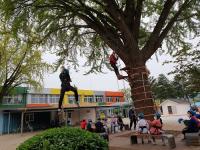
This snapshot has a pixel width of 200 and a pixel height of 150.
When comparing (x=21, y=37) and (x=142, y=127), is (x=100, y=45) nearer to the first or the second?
(x=21, y=37)

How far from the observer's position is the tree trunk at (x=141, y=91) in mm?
9750

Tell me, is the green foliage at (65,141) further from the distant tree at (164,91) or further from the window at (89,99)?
the distant tree at (164,91)

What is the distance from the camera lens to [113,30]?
11727mm

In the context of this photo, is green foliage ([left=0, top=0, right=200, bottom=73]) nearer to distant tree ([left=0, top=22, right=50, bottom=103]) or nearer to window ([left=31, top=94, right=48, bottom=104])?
distant tree ([left=0, top=22, right=50, bottom=103])

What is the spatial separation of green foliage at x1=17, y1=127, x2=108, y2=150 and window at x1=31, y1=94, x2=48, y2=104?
38.1 meters

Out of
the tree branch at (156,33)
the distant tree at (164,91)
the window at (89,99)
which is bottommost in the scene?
the tree branch at (156,33)

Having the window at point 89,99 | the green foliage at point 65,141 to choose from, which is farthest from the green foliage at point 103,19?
the window at point 89,99

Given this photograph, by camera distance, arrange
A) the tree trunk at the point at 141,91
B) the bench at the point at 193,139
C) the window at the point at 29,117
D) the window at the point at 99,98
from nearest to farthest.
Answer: the bench at the point at 193,139 < the tree trunk at the point at 141,91 < the window at the point at 29,117 < the window at the point at 99,98

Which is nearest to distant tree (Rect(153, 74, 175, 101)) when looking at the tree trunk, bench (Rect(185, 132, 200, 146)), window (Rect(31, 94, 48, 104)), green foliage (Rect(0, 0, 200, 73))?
window (Rect(31, 94, 48, 104))

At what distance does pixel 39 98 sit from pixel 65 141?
1562 inches

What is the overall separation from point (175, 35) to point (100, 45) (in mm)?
5174

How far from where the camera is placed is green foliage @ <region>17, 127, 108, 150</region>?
17.8 feet

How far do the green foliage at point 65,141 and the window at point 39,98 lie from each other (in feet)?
125

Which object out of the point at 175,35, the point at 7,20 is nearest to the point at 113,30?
the point at 7,20
